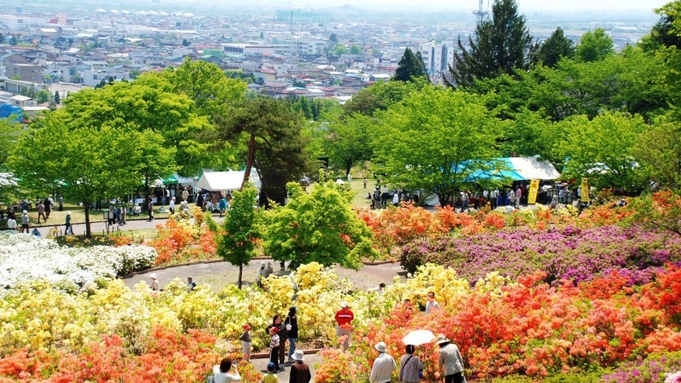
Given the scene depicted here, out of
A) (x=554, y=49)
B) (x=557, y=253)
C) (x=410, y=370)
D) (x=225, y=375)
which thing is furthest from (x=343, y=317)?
(x=554, y=49)

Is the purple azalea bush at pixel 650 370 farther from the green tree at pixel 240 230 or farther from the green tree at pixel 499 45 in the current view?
the green tree at pixel 499 45

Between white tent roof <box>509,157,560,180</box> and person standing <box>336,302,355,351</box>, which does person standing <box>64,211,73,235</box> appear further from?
white tent roof <box>509,157,560,180</box>

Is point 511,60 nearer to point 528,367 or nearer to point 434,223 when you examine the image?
point 434,223

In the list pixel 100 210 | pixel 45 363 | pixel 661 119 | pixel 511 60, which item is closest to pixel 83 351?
pixel 45 363

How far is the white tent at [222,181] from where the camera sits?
38.6 m

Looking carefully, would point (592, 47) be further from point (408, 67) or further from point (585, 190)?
point (585, 190)

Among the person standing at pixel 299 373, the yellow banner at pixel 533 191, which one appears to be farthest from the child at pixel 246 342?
the yellow banner at pixel 533 191

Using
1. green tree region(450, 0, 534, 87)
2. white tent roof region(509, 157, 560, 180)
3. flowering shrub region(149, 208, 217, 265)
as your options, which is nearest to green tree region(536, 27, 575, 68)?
green tree region(450, 0, 534, 87)

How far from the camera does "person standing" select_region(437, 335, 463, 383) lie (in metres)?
11.9

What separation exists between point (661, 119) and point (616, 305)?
67.8 feet

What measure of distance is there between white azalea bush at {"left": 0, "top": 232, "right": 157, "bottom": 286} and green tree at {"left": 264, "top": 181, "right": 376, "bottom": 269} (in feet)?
14.5

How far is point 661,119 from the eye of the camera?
109 feet

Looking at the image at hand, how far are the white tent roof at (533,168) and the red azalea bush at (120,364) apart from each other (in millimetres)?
26081

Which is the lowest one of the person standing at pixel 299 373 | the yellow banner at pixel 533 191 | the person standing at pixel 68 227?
the person standing at pixel 68 227
